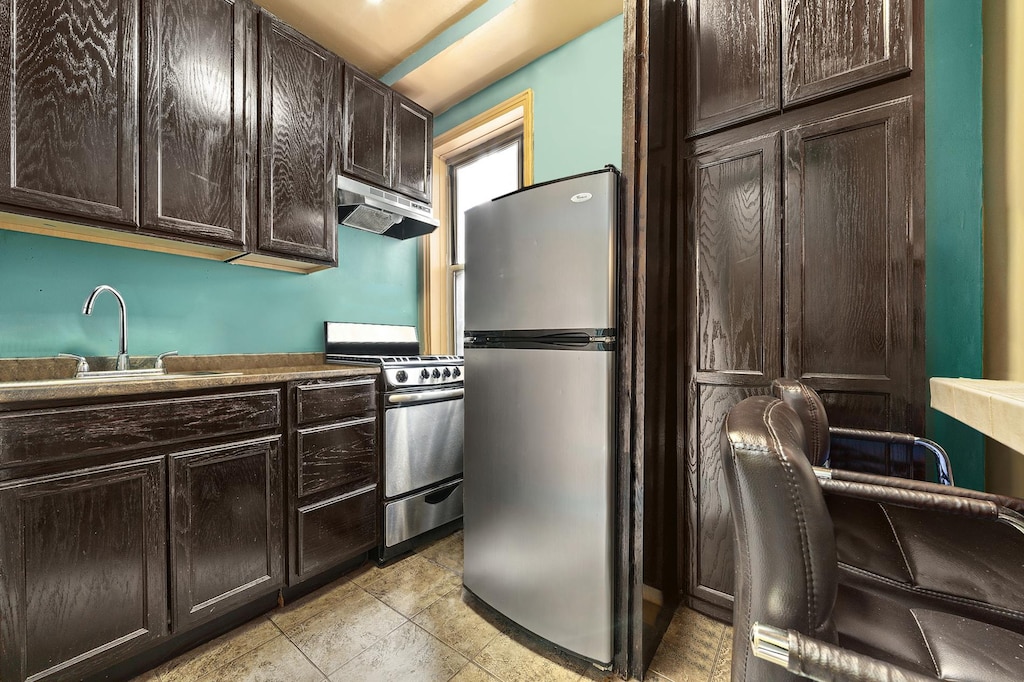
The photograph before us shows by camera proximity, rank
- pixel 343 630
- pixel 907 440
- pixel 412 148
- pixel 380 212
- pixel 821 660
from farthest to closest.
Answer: pixel 412 148 < pixel 380 212 < pixel 343 630 < pixel 907 440 < pixel 821 660

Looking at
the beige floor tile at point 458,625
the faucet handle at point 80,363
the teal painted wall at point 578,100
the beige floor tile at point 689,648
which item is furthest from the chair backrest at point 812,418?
the faucet handle at point 80,363

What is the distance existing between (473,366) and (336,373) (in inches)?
27.5

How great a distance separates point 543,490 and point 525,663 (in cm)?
61

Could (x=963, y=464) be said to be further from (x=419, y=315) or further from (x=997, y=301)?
(x=419, y=315)

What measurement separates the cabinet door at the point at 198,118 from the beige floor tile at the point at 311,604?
65.2 inches

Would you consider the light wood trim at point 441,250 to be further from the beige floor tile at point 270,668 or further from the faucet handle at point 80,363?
Answer: the beige floor tile at point 270,668

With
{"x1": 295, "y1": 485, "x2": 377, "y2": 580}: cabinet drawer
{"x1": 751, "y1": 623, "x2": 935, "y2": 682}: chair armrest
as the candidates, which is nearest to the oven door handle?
{"x1": 295, "y1": 485, "x2": 377, "y2": 580}: cabinet drawer

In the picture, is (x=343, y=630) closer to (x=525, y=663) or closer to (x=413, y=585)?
(x=413, y=585)

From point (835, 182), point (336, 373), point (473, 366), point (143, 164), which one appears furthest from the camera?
point (336, 373)

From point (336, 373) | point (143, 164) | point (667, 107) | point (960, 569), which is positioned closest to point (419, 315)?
point (336, 373)

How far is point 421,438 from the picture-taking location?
7.23 feet

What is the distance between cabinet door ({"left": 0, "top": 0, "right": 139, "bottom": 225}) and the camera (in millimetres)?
1326

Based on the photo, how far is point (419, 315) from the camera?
124 inches

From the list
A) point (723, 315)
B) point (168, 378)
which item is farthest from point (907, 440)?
point (168, 378)
